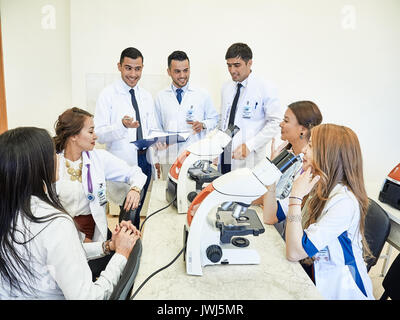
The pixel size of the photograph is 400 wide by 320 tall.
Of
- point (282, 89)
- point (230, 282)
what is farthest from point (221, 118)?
point (230, 282)

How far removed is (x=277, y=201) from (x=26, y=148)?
1211 millimetres

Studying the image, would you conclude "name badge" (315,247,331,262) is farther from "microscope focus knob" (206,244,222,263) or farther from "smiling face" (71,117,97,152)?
"smiling face" (71,117,97,152)

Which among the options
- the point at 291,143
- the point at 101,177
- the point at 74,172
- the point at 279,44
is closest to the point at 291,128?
the point at 291,143

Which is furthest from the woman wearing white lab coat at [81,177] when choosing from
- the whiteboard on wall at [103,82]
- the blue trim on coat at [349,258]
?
the whiteboard on wall at [103,82]

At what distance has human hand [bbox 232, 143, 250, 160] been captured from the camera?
2.64 m

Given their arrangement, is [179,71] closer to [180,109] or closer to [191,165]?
[180,109]

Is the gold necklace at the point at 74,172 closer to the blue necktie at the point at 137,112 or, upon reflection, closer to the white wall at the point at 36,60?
the blue necktie at the point at 137,112

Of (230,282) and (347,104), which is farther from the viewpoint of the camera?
(347,104)

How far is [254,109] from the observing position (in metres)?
2.90

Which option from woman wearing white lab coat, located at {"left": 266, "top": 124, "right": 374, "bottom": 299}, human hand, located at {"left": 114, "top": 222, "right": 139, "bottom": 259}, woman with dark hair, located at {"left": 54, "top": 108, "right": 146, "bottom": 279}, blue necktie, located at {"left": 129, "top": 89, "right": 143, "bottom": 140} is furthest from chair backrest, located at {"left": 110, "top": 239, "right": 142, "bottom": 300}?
blue necktie, located at {"left": 129, "top": 89, "right": 143, "bottom": 140}

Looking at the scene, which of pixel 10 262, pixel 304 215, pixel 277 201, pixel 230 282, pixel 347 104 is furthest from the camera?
pixel 347 104

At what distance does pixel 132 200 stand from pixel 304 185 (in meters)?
0.91

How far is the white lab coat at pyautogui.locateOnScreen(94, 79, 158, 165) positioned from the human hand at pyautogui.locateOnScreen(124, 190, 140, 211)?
0.94 metres

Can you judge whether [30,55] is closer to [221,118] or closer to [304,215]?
[221,118]
